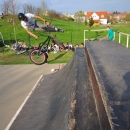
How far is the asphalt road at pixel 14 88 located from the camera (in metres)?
4.42

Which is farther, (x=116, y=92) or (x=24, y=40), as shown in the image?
(x=24, y=40)

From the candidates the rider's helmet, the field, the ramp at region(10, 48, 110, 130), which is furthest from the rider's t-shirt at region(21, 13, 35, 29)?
the field

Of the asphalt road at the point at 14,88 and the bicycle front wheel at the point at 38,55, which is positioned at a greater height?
the bicycle front wheel at the point at 38,55

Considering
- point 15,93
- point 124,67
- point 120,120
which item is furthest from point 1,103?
point 120,120

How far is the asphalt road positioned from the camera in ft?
14.5

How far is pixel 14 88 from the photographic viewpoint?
6219mm

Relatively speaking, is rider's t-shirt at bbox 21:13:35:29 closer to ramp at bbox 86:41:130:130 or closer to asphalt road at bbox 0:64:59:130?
asphalt road at bbox 0:64:59:130

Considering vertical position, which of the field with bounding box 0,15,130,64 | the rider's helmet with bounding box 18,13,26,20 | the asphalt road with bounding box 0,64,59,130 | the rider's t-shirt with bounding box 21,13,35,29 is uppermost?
the rider's helmet with bounding box 18,13,26,20

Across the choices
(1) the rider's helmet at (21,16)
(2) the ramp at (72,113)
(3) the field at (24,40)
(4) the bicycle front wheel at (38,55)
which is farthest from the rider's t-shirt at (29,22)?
(3) the field at (24,40)

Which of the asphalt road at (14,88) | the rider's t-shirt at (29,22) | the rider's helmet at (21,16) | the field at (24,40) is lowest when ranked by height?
the asphalt road at (14,88)

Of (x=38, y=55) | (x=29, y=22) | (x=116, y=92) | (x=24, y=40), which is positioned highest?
(x=29, y=22)

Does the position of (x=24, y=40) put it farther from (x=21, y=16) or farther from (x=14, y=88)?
(x=21, y=16)

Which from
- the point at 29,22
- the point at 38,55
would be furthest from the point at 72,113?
the point at 38,55

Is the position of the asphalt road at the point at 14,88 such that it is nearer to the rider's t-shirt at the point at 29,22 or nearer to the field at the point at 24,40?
the rider's t-shirt at the point at 29,22
